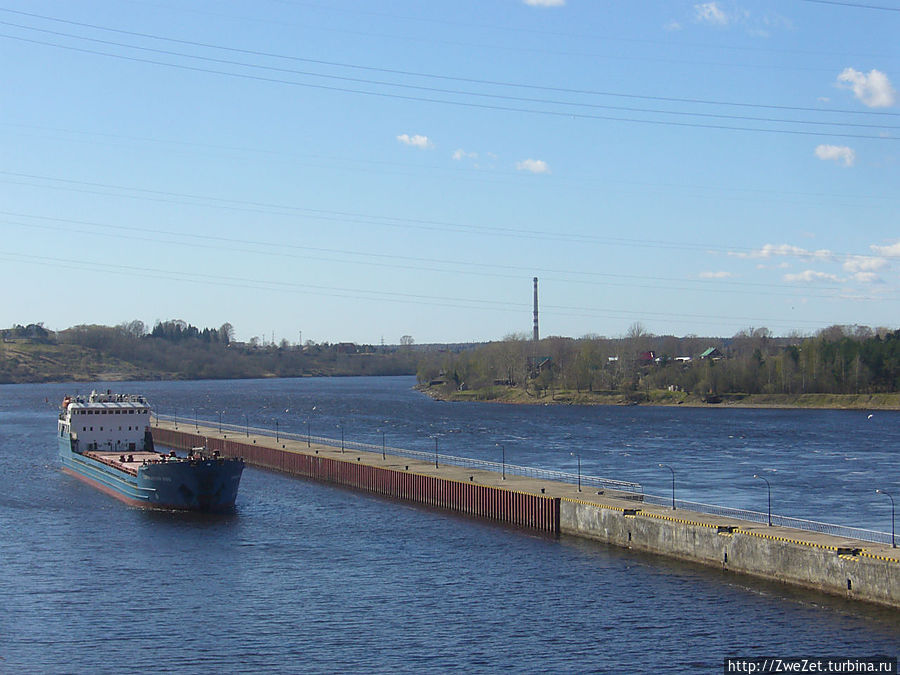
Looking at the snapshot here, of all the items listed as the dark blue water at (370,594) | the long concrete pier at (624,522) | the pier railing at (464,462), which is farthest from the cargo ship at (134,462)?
the pier railing at (464,462)

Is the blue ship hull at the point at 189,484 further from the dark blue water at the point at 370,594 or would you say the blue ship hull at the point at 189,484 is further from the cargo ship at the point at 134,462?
the dark blue water at the point at 370,594

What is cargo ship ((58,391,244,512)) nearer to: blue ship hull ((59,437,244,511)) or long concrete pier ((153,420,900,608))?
blue ship hull ((59,437,244,511))

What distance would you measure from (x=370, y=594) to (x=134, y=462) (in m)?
44.8

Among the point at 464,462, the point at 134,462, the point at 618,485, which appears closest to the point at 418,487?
A: the point at 618,485

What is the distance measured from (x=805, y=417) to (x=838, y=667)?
147 meters

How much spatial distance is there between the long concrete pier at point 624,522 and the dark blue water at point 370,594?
1.10 metres

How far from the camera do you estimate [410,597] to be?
4666 centimetres

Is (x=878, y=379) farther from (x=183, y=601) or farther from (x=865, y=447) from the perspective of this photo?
(x=183, y=601)

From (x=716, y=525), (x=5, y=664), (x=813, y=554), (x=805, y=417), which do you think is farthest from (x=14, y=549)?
(x=805, y=417)

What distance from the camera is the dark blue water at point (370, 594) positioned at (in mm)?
38344

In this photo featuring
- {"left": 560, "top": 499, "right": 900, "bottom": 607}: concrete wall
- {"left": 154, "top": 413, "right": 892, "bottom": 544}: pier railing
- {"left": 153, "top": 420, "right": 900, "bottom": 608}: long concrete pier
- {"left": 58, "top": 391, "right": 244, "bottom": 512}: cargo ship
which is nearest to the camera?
{"left": 560, "top": 499, "right": 900, "bottom": 607}: concrete wall

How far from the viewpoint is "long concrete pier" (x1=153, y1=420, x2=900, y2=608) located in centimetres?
4434

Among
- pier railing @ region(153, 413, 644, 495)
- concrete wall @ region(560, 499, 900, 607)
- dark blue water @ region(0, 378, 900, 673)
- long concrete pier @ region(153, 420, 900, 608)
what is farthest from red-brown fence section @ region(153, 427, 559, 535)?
pier railing @ region(153, 413, 644, 495)

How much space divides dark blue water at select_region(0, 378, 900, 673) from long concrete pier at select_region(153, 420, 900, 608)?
110 cm
